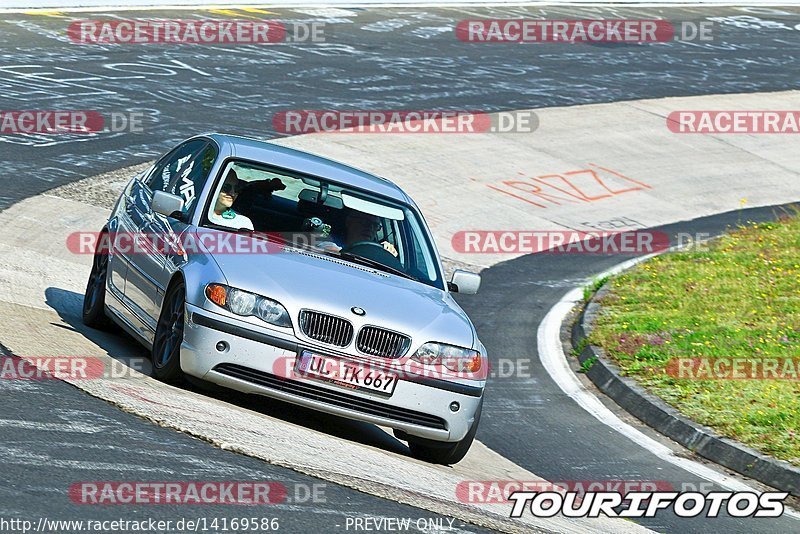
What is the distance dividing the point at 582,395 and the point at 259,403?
3898mm

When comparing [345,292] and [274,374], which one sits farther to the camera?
[345,292]

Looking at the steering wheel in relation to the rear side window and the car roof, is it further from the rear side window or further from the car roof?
the rear side window

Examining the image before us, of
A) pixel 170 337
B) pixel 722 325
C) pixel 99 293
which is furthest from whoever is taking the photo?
pixel 722 325

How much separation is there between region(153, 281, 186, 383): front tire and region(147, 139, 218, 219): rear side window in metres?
0.89

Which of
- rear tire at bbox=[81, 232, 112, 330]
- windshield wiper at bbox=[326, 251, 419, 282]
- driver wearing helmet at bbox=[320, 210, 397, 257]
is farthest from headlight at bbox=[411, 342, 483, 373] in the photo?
rear tire at bbox=[81, 232, 112, 330]

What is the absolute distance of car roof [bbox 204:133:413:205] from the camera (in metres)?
9.20

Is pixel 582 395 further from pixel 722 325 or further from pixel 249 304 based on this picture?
pixel 249 304

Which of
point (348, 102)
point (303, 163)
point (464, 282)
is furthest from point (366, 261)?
point (348, 102)

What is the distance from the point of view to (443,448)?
8188 millimetres

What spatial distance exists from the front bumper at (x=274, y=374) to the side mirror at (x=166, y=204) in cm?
100

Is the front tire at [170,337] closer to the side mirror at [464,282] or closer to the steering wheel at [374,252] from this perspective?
the steering wheel at [374,252]

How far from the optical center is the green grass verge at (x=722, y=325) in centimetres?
1030

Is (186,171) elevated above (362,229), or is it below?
above

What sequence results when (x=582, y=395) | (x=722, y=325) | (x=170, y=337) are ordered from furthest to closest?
(x=722, y=325)
(x=582, y=395)
(x=170, y=337)
